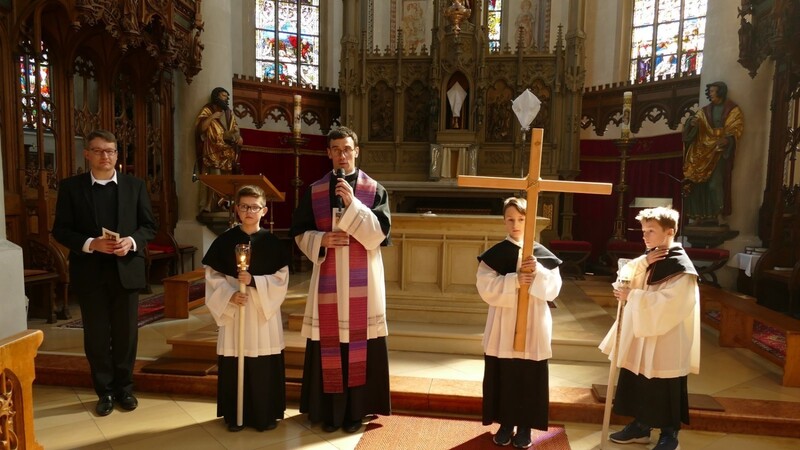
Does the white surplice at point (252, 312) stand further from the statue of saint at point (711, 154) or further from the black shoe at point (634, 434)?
the statue of saint at point (711, 154)

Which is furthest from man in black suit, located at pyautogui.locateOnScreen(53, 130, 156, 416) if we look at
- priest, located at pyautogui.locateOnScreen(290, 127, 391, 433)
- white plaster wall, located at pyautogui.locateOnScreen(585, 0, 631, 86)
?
white plaster wall, located at pyautogui.locateOnScreen(585, 0, 631, 86)

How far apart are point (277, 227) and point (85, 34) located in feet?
15.8

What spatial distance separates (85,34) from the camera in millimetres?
6473

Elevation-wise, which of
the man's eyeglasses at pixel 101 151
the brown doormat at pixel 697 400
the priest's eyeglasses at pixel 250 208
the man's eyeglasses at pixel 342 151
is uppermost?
the man's eyeglasses at pixel 342 151

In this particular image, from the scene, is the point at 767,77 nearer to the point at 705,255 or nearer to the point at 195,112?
the point at 705,255

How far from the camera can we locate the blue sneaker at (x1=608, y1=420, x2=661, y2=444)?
3.07 metres

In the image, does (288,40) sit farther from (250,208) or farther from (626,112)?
(250,208)

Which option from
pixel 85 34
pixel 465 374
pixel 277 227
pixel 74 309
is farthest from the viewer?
pixel 277 227

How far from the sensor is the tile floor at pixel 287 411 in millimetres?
3041

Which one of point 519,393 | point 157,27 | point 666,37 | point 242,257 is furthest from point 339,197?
point 666,37

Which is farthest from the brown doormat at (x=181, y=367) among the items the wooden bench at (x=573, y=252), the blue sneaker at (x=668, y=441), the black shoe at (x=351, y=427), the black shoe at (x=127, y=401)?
the wooden bench at (x=573, y=252)

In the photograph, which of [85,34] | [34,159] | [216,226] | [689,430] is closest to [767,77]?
[689,430]

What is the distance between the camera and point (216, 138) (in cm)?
800

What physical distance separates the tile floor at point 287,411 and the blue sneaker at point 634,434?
43 mm
